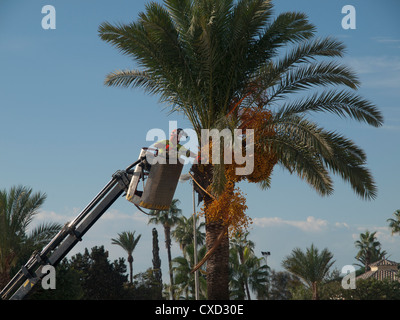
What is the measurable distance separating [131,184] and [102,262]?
98.6 feet

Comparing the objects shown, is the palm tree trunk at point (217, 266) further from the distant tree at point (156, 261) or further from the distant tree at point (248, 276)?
the distant tree at point (156, 261)

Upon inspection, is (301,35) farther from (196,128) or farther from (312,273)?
(312,273)

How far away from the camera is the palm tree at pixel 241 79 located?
605 inches

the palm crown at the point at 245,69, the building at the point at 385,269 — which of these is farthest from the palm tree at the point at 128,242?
the palm crown at the point at 245,69

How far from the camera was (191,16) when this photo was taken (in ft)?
52.3

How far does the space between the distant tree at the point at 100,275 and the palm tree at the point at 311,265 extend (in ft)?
45.9

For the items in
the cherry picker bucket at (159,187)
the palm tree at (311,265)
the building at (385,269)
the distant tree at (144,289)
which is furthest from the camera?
the building at (385,269)

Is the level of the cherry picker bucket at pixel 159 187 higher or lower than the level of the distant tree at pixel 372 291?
higher

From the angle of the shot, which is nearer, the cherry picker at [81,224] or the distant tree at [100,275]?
the cherry picker at [81,224]

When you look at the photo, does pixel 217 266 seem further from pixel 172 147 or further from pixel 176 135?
pixel 176 135

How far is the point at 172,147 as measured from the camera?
13.7m
